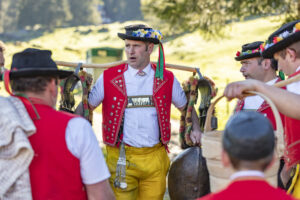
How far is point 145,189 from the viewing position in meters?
4.02

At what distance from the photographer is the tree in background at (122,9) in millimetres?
84312

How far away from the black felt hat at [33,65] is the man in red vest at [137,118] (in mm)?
1432

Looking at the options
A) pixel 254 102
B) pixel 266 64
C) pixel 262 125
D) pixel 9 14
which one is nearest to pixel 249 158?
pixel 262 125

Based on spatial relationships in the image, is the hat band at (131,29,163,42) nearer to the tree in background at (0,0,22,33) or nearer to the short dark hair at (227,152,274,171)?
the short dark hair at (227,152,274,171)

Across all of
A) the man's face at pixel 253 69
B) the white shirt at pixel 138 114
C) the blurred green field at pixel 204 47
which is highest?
the man's face at pixel 253 69

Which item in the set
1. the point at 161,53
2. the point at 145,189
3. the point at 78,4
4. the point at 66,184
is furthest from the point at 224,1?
the point at 78,4

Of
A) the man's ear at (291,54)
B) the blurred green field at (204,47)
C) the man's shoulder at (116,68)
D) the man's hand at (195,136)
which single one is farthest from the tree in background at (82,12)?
the man's ear at (291,54)

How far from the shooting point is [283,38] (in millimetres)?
2703

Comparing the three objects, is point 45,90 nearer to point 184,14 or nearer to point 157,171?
point 157,171

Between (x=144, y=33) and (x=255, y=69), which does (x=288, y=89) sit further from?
(x=144, y=33)

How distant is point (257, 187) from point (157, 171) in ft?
7.87

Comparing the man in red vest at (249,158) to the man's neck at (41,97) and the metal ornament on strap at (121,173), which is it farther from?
the metal ornament on strap at (121,173)

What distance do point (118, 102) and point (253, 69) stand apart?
1.33m

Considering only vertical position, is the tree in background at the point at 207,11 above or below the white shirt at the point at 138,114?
above
